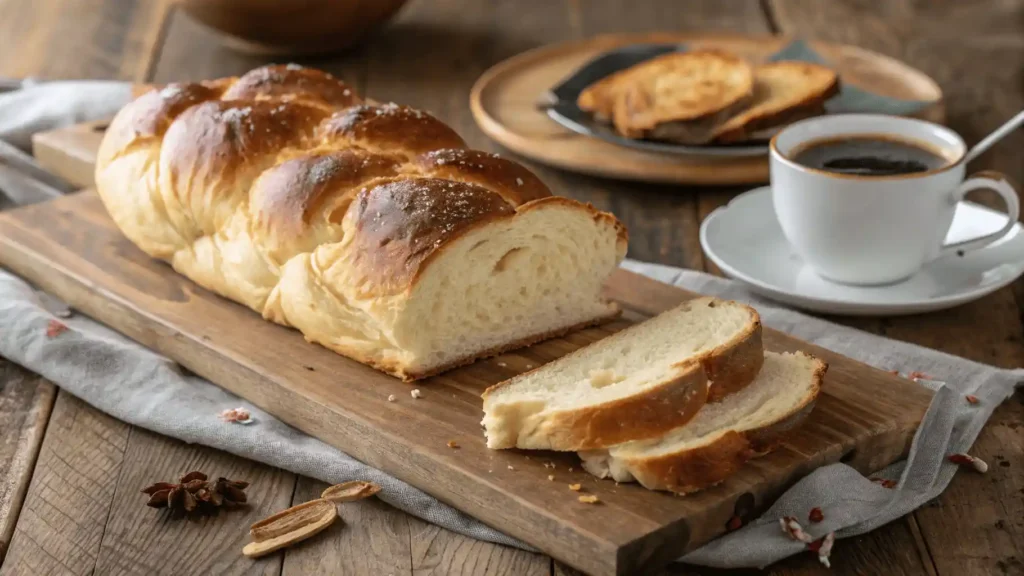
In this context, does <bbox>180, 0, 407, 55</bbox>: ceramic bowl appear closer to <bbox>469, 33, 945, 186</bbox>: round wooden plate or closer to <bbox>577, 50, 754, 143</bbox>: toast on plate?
<bbox>469, 33, 945, 186</bbox>: round wooden plate

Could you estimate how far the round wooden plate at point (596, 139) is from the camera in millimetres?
3883

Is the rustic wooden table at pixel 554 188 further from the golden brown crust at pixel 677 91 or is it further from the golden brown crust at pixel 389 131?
the golden brown crust at pixel 389 131

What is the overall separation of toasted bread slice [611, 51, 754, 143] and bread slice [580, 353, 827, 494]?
1475 millimetres

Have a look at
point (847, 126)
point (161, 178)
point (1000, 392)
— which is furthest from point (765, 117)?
point (161, 178)

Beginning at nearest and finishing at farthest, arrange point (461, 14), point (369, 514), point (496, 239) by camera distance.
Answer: point (369, 514)
point (496, 239)
point (461, 14)

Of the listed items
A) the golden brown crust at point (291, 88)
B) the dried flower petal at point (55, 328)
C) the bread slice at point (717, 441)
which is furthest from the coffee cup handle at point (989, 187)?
the dried flower petal at point (55, 328)

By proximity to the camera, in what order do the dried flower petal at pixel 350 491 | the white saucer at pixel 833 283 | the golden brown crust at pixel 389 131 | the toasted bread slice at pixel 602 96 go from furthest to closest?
1. the toasted bread slice at pixel 602 96
2. the white saucer at pixel 833 283
3. the golden brown crust at pixel 389 131
4. the dried flower petal at pixel 350 491

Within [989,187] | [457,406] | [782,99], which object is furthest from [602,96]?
[457,406]

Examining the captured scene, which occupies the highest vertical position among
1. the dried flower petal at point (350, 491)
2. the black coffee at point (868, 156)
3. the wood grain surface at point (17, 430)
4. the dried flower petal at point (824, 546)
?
the black coffee at point (868, 156)

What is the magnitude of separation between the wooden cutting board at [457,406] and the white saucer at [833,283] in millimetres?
290

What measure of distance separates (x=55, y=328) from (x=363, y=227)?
0.90 m

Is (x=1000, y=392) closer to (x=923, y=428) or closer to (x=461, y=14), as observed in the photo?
(x=923, y=428)

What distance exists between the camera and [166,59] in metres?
5.06

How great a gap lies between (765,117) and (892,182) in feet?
2.94
